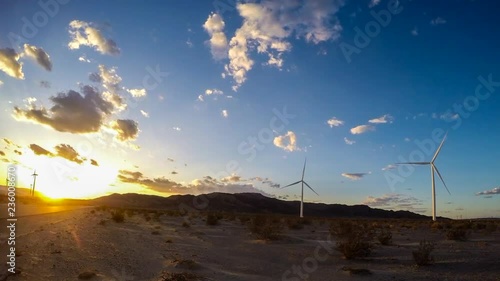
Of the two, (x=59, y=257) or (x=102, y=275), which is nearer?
(x=102, y=275)

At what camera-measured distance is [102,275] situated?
43.9ft

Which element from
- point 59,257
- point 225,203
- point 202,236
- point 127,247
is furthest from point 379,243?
point 225,203

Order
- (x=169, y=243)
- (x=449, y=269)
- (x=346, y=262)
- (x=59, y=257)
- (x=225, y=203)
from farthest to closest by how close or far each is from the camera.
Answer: (x=225, y=203)
(x=169, y=243)
(x=346, y=262)
(x=59, y=257)
(x=449, y=269)

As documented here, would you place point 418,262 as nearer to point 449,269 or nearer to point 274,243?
point 449,269

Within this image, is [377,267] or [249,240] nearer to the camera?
[377,267]

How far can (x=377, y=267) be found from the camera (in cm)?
1548

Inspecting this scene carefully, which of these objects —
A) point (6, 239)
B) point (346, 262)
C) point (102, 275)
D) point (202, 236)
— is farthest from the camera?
point (202, 236)

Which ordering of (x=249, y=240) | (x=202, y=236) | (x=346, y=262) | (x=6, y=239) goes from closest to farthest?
(x=346, y=262)
(x=6, y=239)
(x=249, y=240)
(x=202, y=236)

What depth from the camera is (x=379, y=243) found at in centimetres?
2189

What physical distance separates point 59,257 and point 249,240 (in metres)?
12.2

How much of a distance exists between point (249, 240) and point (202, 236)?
12.8 feet

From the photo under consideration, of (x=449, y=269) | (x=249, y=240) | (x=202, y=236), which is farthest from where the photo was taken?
(x=202, y=236)

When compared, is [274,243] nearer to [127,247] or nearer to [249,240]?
[249,240]

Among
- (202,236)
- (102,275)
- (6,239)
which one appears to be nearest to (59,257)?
(102,275)
